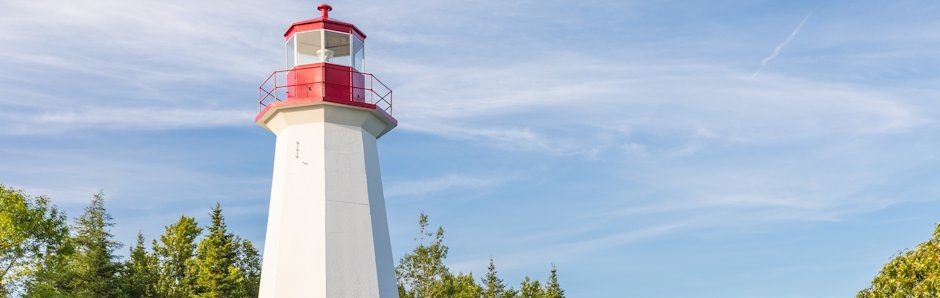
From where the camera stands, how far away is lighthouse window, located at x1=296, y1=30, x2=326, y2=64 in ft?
80.9

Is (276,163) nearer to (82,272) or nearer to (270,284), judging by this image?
(270,284)

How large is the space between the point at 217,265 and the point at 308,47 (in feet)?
86.8

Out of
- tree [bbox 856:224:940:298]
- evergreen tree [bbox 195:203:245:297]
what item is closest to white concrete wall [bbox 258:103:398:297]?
A: tree [bbox 856:224:940:298]

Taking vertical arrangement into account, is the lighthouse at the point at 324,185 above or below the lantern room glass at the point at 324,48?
below

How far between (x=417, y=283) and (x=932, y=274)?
113ft

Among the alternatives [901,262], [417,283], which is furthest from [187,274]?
[901,262]

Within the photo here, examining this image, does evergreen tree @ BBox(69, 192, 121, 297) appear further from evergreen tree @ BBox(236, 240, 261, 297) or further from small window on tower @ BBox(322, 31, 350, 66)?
small window on tower @ BBox(322, 31, 350, 66)

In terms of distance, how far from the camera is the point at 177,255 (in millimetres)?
51781

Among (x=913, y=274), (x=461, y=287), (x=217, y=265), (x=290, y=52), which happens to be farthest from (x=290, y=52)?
(x=461, y=287)

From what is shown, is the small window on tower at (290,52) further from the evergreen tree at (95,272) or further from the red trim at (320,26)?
the evergreen tree at (95,272)

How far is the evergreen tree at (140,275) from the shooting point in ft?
164

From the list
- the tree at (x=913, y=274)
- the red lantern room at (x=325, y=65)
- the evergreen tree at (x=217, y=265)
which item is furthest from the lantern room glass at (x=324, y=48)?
the evergreen tree at (x=217, y=265)

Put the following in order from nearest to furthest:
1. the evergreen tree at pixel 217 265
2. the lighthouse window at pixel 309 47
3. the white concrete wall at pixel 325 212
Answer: the white concrete wall at pixel 325 212
the lighthouse window at pixel 309 47
the evergreen tree at pixel 217 265

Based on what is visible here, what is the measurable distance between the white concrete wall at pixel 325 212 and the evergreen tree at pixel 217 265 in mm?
25819
